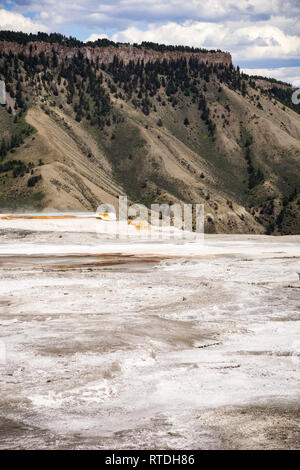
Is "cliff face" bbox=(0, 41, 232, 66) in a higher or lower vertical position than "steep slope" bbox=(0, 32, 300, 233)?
higher

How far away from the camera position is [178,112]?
143 metres

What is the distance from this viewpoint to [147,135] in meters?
121

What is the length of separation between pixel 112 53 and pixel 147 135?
4001 centimetres

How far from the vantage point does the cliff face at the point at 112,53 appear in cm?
13325

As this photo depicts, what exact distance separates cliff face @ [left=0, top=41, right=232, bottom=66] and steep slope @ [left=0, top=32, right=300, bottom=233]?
28 cm

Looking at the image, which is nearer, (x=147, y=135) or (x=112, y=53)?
(x=147, y=135)

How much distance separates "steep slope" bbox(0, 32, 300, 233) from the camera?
89125 mm

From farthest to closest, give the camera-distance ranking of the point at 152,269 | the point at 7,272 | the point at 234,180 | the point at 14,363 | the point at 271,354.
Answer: the point at 234,180
the point at 152,269
the point at 7,272
the point at 271,354
the point at 14,363

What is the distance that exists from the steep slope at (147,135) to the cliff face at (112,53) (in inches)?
11.0

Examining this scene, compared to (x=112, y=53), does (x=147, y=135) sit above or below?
below

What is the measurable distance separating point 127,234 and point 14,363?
3324cm

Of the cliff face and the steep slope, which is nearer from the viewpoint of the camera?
the steep slope
